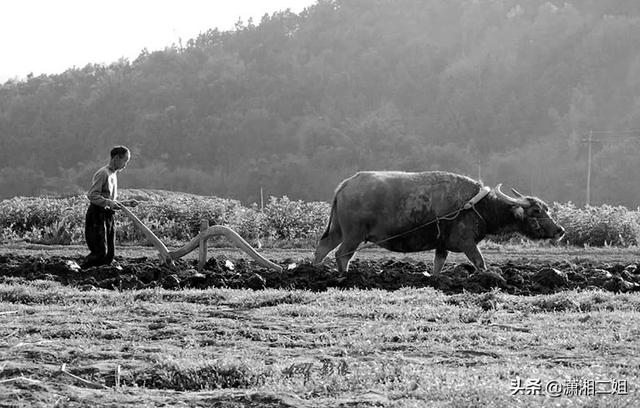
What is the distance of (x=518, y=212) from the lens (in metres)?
16.0

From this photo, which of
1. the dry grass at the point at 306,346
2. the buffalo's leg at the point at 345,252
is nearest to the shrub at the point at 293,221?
the buffalo's leg at the point at 345,252

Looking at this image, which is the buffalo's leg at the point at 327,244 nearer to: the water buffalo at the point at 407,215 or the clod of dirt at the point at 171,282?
the water buffalo at the point at 407,215

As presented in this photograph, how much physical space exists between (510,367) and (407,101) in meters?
64.4

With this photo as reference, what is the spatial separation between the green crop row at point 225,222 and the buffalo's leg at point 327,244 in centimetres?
971

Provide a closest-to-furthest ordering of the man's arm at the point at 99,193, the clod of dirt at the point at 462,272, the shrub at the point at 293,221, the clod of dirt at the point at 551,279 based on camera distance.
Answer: the clod of dirt at the point at 551,279 → the man's arm at the point at 99,193 → the clod of dirt at the point at 462,272 → the shrub at the point at 293,221

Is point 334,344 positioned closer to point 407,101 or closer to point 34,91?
point 407,101

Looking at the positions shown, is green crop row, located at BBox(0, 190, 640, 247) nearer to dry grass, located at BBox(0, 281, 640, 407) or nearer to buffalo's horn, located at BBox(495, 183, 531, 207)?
buffalo's horn, located at BBox(495, 183, 531, 207)

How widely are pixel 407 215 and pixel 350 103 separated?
2277 inches

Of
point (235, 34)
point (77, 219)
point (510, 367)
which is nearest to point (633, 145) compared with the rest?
point (235, 34)

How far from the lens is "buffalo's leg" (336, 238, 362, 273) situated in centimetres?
1508

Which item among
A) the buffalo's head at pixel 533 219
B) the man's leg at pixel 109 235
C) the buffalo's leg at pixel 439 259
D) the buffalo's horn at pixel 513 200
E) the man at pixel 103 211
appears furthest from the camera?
the buffalo's head at pixel 533 219

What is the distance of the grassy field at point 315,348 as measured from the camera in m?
7.01

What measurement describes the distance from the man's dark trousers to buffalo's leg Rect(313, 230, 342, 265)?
2938 mm

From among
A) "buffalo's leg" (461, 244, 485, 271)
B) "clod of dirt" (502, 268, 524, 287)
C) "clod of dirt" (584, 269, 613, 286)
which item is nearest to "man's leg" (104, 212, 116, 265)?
"buffalo's leg" (461, 244, 485, 271)
